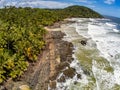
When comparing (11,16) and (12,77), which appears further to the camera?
→ (11,16)

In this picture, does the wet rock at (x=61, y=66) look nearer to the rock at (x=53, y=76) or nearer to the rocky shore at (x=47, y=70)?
the rocky shore at (x=47, y=70)

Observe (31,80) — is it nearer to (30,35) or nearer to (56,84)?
(56,84)

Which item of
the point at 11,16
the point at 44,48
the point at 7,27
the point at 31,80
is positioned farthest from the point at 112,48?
the point at 11,16

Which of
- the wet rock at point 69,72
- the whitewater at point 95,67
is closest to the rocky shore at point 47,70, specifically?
the wet rock at point 69,72

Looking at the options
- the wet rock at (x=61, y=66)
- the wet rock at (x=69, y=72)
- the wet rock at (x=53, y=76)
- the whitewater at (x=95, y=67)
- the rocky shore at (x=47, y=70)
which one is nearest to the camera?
the rocky shore at (x=47, y=70)

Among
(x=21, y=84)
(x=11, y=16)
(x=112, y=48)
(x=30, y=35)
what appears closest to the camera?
(x=21, y=84)

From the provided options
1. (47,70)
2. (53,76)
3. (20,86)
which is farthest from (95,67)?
(20,86)

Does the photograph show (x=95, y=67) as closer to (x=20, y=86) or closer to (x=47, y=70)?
(x=47, y=70)

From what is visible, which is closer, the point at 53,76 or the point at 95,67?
the point at 53,76

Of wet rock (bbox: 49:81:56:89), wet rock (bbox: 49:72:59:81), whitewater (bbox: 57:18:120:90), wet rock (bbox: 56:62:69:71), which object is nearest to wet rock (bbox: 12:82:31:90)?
wet rock (bbox: 49:81:56:89)
